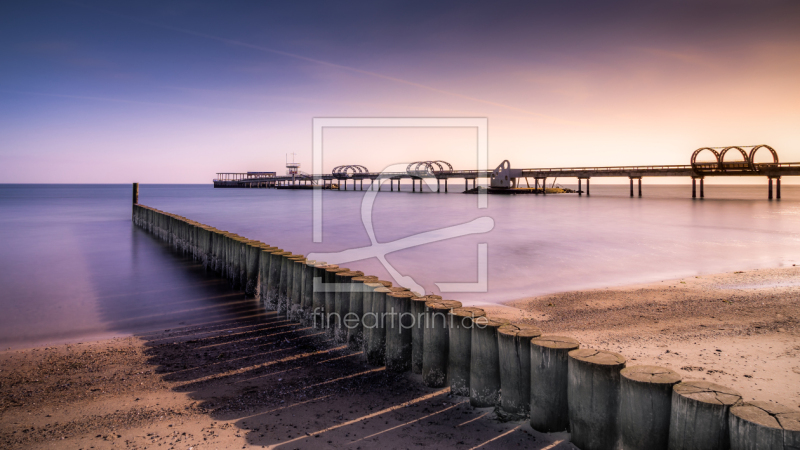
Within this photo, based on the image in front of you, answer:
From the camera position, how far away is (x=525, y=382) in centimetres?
352

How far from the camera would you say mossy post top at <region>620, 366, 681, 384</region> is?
2.72m

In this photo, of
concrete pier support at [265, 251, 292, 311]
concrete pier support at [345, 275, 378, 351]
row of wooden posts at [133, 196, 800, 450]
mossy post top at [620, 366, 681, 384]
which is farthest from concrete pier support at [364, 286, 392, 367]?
concrete pier support at [265, 251, 292, 311]

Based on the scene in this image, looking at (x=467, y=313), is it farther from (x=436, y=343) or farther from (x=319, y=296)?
(x=319, y=296)

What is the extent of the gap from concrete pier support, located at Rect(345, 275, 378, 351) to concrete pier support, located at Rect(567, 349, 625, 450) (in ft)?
8.57

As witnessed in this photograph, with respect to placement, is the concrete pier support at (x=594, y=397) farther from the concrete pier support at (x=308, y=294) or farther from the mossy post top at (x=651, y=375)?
the concrete pier support at (x=308, y=294)

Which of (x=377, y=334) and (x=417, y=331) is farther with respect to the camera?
(x=377, y=334)

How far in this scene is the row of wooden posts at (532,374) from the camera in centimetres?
248

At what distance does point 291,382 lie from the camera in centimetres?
459

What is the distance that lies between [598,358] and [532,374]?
0.54 meters

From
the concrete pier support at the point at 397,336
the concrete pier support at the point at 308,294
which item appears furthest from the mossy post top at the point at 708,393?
the concrete pier support at the point at 308,294

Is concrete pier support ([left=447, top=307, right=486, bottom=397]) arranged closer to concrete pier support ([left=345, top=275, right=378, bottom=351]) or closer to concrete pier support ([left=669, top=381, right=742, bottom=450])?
concrete pier support ([left=345, top=275, right=378, bottom=351])

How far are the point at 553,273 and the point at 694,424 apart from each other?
9683mm

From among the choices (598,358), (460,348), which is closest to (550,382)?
(598,358)

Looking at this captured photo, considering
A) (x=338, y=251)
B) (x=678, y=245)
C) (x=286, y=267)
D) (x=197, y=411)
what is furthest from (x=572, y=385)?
(x=678, y=245)
